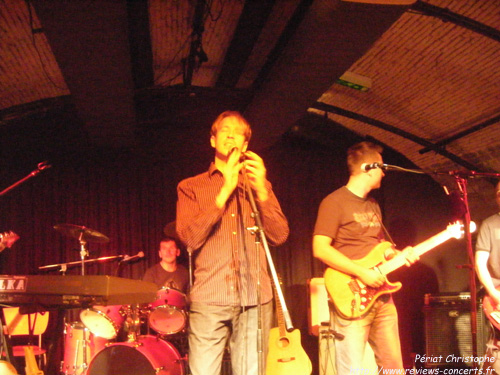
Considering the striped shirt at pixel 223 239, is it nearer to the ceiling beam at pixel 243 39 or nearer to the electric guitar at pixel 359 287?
the electric guitar at pixel 359 287

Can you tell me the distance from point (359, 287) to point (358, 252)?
0.25 meters

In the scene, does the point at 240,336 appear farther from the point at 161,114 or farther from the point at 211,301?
the point at 161,114

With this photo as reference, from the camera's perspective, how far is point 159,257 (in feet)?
23.9

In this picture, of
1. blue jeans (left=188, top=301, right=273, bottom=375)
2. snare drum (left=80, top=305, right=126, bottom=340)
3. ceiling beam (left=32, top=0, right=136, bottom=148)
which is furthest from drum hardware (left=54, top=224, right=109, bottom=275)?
blue jeans (left=188, top=301, right=273, bottom=375)

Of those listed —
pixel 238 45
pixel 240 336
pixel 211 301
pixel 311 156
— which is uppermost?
pixel 238 45

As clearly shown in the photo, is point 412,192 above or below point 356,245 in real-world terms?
above

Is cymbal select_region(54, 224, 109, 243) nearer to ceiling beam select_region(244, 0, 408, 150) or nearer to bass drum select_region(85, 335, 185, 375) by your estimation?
bass drum select_region(85, 335, 185, 375)

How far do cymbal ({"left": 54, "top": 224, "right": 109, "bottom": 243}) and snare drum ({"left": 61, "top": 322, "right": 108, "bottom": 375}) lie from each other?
98 centimetres

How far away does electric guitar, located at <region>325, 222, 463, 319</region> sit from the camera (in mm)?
3270

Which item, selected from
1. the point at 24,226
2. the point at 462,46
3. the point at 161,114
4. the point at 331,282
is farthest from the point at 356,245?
the point at 24,226

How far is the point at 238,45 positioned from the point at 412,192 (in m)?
3.86

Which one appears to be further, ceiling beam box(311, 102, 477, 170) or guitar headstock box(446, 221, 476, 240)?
ceiling beam box(311, 102, 477, 170)

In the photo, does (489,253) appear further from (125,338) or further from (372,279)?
(125,338)

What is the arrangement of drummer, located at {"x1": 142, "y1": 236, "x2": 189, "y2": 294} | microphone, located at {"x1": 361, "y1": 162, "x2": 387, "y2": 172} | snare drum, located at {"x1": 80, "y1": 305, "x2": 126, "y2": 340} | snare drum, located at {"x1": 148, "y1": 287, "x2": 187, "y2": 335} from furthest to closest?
drummer, located at {"x1": 142, "y1": 236, "x2": 189, "y2": 294} < snare drum, located at {"x1": 148, "y1": 287, "x2": 187, "y2": 335} < snare drum, located at {"x1": 80, "y1": 305, "x2": 126, "y2": 340} < microphone, located at {"x1": 361, "y1": 162, "x2": 387, "y2": 172}
